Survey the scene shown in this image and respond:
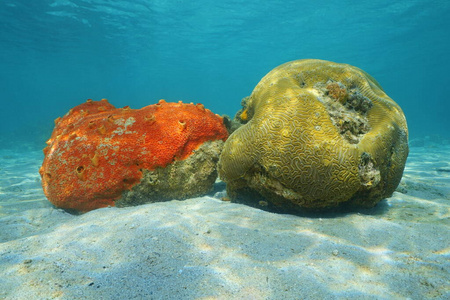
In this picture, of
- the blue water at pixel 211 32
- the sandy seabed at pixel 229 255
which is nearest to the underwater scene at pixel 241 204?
the sandy seabed at pixel 229 255

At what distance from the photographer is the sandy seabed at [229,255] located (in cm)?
194

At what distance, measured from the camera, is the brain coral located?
4.20 meters

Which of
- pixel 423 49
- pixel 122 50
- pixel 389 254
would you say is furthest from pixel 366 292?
pixel 423 49

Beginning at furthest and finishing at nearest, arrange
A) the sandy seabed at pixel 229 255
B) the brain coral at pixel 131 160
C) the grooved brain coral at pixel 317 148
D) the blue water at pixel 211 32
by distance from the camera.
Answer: the blue water at pixel 211 32, the brain coral at pixel 131 160, the grooved brain coral at pixel 317 148, the sandy seabed at pixel 229 255

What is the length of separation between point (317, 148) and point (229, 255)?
2.02 m

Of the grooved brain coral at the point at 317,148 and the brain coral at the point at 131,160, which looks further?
the brain coral at the point at 131,160

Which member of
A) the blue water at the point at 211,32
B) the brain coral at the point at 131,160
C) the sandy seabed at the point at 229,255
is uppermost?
the blue water at the point at 211,32

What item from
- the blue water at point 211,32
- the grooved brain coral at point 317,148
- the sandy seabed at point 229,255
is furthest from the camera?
the blue water at point 211,32

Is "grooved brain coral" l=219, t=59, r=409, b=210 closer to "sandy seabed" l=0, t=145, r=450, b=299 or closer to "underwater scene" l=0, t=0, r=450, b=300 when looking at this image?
"underwater scene" l=0, t=0, r=450, b=300

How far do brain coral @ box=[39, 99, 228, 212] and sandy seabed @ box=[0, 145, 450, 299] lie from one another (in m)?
0.55

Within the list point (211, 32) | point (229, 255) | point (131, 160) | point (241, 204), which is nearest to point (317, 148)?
point (241, 204)

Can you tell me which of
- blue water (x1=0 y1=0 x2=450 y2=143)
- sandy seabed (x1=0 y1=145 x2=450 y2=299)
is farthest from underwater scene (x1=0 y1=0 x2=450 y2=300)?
blue water (x1=0 y1=0 x2=450 y2=143)

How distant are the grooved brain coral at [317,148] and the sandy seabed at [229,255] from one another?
390 millimetres

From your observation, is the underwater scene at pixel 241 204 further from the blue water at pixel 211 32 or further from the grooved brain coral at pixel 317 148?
the blue water at pixel 211 32
